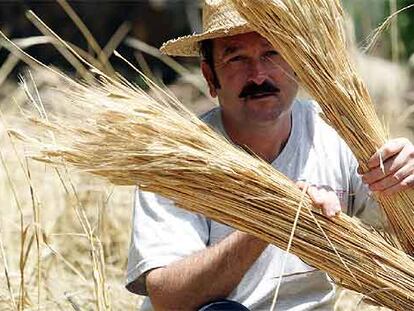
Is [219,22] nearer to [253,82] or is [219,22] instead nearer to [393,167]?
[253,82]

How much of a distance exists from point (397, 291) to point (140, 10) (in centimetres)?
533

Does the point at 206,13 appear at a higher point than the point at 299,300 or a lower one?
higher

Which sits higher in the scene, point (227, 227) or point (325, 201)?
point (325, 201)

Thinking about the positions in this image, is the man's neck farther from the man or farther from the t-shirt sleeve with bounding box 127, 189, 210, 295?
the t-shirt sleeve with bounding box 127, 189, 210, 295

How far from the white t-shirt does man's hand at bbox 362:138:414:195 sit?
0.31 m

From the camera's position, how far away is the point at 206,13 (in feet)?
9.87

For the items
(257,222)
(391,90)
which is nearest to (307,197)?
(257,222)

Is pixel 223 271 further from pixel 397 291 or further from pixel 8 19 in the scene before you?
pixel 8 19

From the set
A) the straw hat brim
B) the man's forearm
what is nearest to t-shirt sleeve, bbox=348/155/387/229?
the man's forearm

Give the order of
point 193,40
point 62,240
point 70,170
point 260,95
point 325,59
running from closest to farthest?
point 325,59 < point 70,170 < point 260,95 < point 193,40 < point 62,240

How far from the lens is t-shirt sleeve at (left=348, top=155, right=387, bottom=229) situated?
282cm

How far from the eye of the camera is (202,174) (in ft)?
8.24

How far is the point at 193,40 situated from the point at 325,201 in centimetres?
69

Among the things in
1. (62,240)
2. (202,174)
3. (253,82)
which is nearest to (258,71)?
(253,82)
